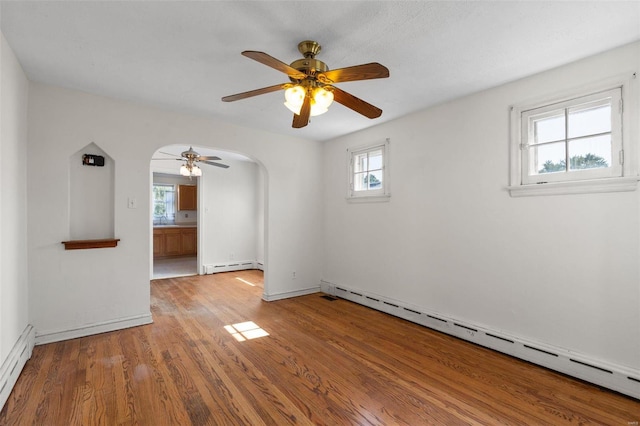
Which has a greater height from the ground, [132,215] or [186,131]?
[186,131]

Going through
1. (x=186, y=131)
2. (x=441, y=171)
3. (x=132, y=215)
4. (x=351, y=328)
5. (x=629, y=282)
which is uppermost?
(x=186, y=131)

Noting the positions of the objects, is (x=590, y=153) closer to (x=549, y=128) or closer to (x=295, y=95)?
(x=549, y=128)

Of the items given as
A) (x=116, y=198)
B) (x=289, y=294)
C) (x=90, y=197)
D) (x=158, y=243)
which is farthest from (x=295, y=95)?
(x=158, y=243)

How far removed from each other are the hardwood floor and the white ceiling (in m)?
2.52

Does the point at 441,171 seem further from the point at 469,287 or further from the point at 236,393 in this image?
the point at 236,393

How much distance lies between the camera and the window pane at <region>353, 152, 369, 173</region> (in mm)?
4414

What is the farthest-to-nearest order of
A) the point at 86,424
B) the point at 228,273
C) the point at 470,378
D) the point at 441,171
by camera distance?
the point at 228,273 < the point at 441,171 < the point at 470,378 < the point at 86,424

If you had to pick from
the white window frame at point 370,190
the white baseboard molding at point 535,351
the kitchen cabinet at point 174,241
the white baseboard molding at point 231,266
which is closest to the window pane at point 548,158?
the white baseboard molding at point 535,351

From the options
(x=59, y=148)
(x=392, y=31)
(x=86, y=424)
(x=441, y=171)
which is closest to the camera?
(x=86, y=424)

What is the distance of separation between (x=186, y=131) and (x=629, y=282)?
178 inches

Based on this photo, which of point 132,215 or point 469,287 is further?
point 132,215

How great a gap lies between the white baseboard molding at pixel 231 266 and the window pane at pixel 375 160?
379 centimetres

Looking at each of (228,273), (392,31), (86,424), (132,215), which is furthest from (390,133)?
(228,273)

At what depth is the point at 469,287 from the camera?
308cm
